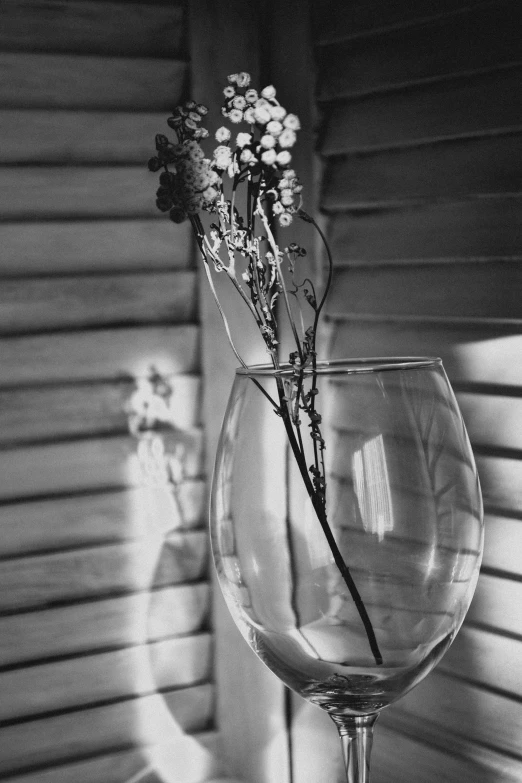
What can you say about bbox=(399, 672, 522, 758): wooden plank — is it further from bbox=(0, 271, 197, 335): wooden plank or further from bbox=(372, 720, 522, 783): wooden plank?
bbox=(0, 271, 197, 335): wooden plank

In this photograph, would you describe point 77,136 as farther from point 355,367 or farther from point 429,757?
point 429,757

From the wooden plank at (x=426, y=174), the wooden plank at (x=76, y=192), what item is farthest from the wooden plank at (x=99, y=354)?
the wooden plank at (x=426, y=174)

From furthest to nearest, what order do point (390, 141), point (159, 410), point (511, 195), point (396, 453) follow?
point (159, 410), point (390, 141), point (511, 195), point (396, 453)

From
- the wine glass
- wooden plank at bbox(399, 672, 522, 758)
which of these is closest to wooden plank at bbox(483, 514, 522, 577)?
wooden plank at bbox(399, 672, 522, 758)

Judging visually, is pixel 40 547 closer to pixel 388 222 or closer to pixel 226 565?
pixel 226 565

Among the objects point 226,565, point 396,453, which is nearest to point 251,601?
point 226,565
